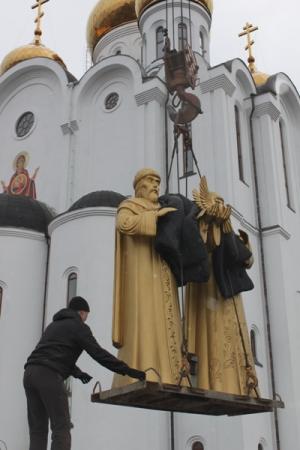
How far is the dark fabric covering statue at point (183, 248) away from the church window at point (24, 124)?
470 inches

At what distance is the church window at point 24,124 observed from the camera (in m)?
15.9

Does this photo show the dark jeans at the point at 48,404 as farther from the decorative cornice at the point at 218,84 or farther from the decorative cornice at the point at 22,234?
the decorative cornice at the point at 218,84

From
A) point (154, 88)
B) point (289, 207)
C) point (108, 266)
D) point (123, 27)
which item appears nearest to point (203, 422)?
point (108, 266)

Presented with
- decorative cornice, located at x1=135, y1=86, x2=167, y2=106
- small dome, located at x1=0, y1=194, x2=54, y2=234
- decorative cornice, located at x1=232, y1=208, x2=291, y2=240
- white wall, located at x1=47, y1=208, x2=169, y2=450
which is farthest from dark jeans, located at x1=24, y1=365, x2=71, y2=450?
decorative cornice, located at x1=135, y1=86, x2=167, y2=106

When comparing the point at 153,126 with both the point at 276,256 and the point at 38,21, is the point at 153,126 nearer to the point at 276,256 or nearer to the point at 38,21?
the point at 276,256

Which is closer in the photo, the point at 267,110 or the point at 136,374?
the point at 136,374

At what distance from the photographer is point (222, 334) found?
4641mm

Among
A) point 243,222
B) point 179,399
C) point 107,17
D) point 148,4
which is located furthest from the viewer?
point 107,17

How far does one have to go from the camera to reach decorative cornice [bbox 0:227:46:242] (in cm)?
1236

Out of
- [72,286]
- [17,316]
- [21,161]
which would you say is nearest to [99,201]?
[72,286]

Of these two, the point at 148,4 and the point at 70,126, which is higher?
the point at 148,4

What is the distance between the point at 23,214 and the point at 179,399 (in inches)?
362

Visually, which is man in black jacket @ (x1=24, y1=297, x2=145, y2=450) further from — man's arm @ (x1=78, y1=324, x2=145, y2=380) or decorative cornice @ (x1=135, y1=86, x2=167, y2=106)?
decorative cornice @ (x1=135, y1=86, x2=167, y2=106)

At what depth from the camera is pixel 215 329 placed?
4648mm
